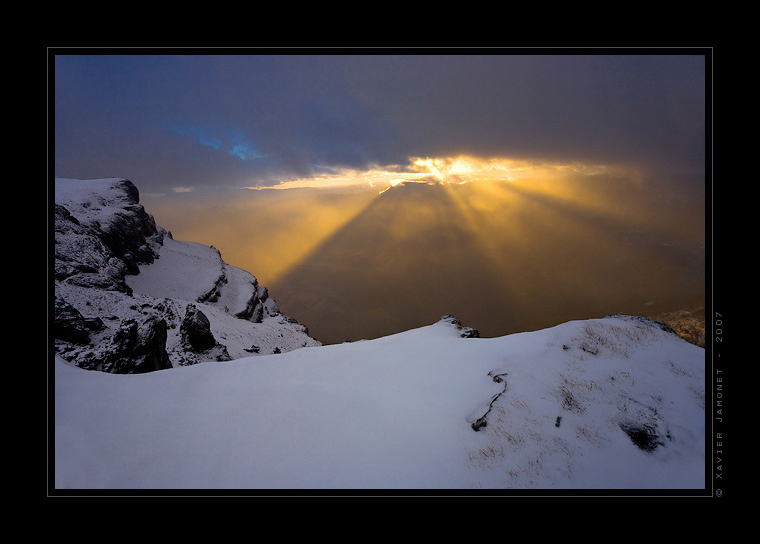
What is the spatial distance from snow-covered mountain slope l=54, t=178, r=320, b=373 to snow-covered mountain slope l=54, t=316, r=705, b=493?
39.6ft

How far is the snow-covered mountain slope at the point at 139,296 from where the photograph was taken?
544 inches

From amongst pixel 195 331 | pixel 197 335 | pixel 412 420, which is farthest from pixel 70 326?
pixel 412 420

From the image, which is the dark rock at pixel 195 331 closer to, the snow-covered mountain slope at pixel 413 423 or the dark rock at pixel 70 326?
the dark rock at pixel 70 326

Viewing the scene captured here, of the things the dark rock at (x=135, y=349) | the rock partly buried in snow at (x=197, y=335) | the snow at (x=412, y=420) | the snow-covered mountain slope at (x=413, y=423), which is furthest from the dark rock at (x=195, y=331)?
the snow at (x=412, y=420)

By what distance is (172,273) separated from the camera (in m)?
43.4

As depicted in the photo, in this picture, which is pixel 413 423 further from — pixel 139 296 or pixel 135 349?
pixel 139 296

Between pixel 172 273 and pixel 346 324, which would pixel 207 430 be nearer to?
pixel 172 273

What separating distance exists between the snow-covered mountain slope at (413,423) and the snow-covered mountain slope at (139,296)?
12.1 metres

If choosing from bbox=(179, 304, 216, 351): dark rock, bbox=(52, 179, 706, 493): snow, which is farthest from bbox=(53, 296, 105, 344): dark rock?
bbox=(52, 179, 706, 493): snow

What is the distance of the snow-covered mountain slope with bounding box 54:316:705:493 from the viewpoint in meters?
3.15

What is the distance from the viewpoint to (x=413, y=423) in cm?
404

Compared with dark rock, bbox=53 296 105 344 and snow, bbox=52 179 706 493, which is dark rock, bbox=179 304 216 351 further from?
snow, bbox=52 179 706 493

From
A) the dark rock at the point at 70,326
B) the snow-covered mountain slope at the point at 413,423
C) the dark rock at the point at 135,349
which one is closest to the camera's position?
the snow-covered mountain slope at the point at 413,423

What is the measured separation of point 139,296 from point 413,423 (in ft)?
116
